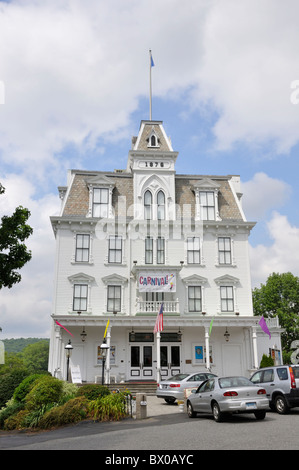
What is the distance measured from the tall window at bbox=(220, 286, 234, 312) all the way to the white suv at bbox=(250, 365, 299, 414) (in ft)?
48.1

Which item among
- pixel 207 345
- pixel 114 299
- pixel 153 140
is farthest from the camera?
pixel 153 140

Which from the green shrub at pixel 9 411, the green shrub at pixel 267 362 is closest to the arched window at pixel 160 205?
the green shrub at pixel 267 362

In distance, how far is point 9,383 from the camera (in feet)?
63.9

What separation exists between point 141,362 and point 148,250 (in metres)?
7.52

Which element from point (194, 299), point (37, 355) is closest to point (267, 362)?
point (194, 299)

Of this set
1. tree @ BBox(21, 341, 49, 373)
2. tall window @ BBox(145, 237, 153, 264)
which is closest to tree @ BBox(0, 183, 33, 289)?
tall window @ BBox(145, 237, 153, 264)

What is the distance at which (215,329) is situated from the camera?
29.3 metres

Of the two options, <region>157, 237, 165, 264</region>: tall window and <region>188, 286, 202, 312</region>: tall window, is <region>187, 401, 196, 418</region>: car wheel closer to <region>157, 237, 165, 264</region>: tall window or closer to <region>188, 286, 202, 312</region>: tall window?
<region>188, 286, 202, 312</region>: tall window

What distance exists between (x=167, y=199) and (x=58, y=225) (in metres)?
7.93

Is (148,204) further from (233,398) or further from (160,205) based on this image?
(233,398)

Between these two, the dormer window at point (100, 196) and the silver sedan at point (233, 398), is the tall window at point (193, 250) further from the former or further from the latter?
the silver sedan at point (233, 398)

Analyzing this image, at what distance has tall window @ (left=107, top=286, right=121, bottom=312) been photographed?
1125 inches

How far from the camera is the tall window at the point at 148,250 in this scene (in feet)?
97.4
